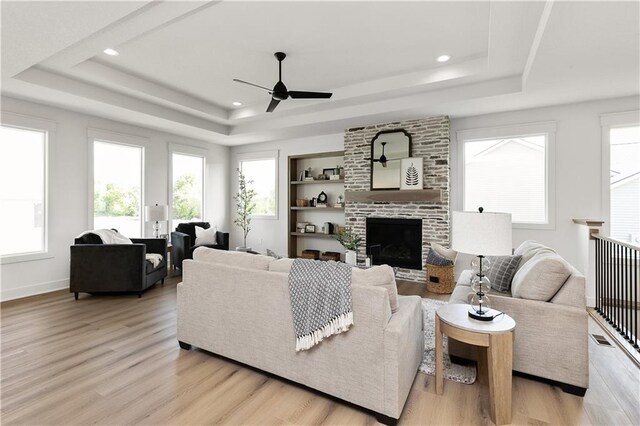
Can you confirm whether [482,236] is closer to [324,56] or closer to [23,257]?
[324,56]

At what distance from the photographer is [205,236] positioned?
5973mm

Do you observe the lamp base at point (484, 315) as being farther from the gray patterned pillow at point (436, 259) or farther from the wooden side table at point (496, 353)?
the gray patterned pillow at point (436, 259)

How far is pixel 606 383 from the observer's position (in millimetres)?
2283

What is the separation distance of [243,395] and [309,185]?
5.09 meters

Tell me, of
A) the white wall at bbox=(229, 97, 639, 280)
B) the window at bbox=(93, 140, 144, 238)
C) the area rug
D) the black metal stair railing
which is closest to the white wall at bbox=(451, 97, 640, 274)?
the white wall at bbox=(229, 97, 639, 280)

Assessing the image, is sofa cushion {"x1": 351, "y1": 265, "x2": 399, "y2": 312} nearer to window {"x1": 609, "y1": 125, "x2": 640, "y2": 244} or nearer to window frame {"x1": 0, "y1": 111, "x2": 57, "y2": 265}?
window {"x1": 609, "y1": 125, "x2": 640, "y2": 244}

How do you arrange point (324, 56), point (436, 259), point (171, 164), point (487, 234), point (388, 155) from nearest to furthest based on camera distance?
point (487, 234), point (324, 56), point (436, 259), point (388, 155), point (171, 164)

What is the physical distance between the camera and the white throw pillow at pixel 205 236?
5891mm

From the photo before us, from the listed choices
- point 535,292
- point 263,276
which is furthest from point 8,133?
point 535,292

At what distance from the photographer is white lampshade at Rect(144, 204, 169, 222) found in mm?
5359

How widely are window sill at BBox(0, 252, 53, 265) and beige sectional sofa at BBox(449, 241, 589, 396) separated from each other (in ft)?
18.6

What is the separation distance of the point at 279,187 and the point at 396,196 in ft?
9.14

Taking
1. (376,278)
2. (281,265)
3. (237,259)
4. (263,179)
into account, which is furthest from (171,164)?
(376,278)

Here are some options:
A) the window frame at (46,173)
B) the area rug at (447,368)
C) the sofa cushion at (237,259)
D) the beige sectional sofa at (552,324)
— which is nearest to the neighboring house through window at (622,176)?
the beige sectional sofa at (552,324)
